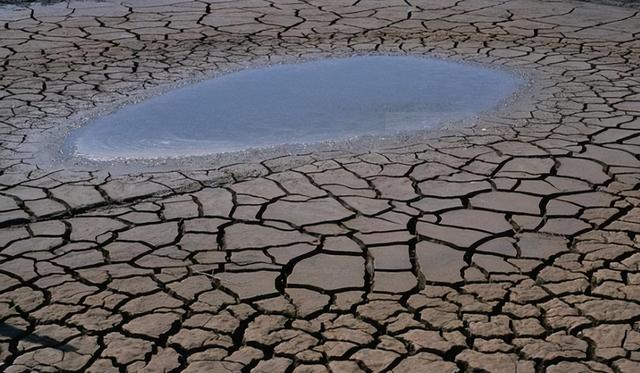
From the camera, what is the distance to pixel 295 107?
6688 mm

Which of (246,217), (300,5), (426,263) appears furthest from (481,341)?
(300,5)

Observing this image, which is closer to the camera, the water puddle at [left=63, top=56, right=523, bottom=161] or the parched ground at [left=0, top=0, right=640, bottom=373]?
the parched ground at [left=0, top=0, right=640, bottom=373]

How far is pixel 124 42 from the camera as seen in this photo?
8391 mm

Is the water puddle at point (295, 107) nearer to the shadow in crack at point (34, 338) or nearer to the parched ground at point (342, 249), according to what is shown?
the parched ground at point (342, 249)

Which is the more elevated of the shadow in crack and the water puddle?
the water puddle

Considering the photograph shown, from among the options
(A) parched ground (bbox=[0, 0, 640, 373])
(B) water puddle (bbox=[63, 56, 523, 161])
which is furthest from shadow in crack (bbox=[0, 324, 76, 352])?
(B) water puddle (bbox=[63, 56, 523, 161])

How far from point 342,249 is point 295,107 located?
243 centimetres

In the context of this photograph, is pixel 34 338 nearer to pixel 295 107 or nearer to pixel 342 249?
pixel 342 249

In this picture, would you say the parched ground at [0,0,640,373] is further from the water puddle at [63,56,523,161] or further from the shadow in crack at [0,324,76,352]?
the water puddle at [63,56,523,161]

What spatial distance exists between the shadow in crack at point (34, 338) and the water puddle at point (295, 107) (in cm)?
208

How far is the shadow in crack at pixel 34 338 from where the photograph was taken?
11.7ft

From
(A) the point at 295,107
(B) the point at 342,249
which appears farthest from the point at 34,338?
(A) the point at 295,107

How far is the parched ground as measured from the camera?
3568 mm

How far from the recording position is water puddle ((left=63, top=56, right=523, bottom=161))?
599cm
